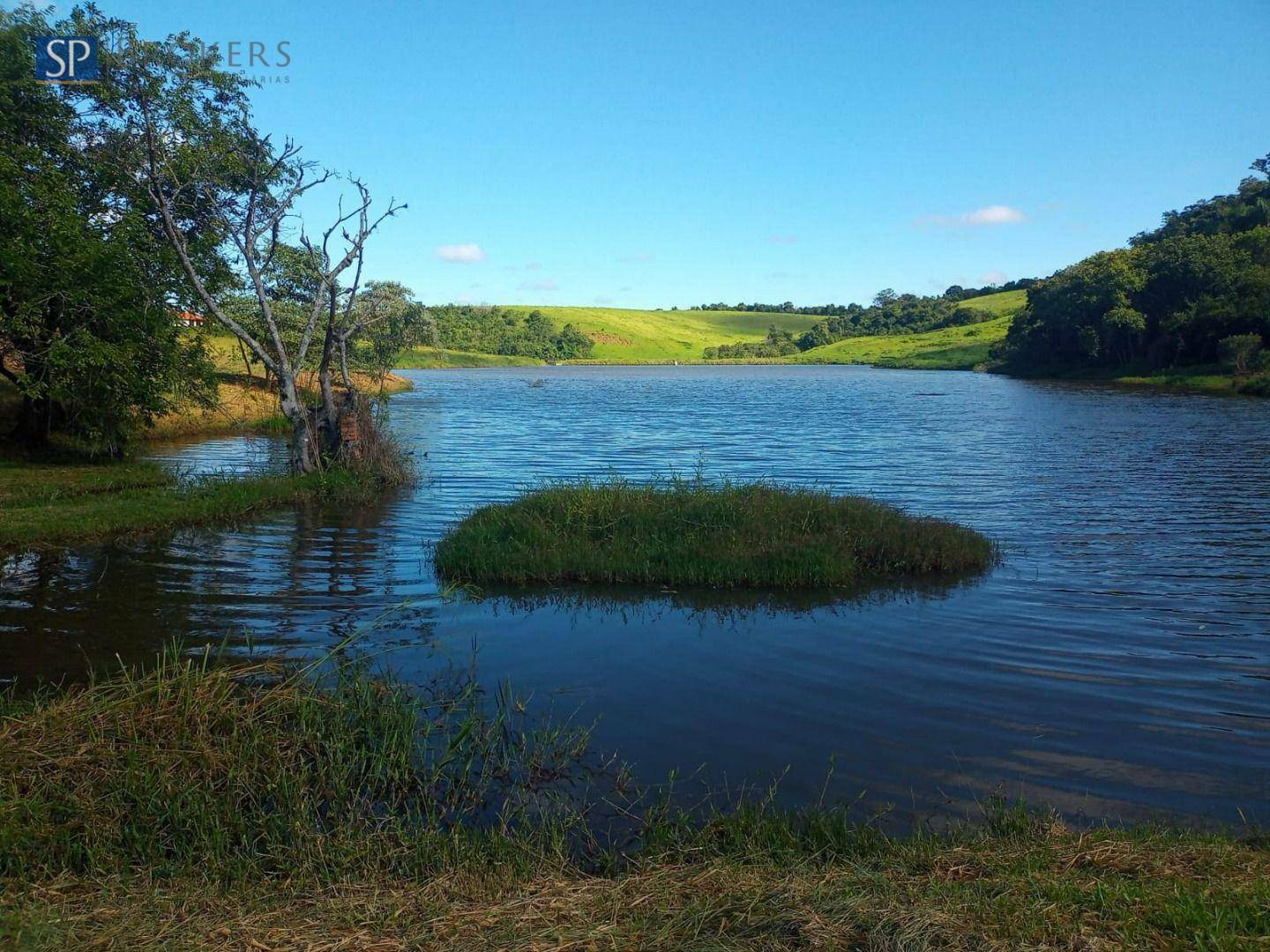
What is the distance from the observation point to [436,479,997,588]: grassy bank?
1355 cm

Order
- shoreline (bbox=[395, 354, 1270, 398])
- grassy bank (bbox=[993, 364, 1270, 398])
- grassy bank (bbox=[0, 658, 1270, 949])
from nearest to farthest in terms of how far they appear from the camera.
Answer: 1. grassy bank (bbox=[0, 658, 1270, 949])
2. grassy bank (bbox=[993, 364, 1270, 398])
3. shoreline (bbox=[395, 354, 1270, 398])

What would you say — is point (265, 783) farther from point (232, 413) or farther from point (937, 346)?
point (937, 346)

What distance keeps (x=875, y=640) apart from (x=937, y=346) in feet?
447

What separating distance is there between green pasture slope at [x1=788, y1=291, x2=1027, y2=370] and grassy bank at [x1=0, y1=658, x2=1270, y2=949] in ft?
384

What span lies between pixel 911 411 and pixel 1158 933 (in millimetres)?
50102

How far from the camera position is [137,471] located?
67.2 ft

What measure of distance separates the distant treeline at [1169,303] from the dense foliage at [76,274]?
64685mm

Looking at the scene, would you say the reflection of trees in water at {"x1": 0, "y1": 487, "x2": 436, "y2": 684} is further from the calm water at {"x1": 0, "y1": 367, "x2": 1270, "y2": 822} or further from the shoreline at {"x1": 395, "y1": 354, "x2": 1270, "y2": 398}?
the shoreline at {"x1": 395, "y1": 354, "x2": 1270, "y2": 398}

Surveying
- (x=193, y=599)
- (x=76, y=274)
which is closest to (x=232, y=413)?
(x=76, y=274)

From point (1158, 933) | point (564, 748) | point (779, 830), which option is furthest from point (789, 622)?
point (1158, 933)

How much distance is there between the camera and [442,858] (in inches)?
214

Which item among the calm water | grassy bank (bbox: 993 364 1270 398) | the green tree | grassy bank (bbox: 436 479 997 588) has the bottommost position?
the calm water

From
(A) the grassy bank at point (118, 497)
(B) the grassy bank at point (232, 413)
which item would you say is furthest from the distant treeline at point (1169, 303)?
(A) the grassy bank at point (118, 497)

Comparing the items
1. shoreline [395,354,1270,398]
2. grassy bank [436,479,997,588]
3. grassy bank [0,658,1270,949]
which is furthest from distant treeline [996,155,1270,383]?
grassy bank [0,658,1270,949]
